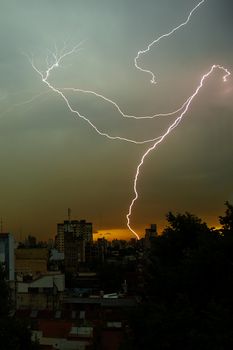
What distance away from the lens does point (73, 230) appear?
7331 cm

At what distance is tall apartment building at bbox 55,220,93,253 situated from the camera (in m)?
71.4

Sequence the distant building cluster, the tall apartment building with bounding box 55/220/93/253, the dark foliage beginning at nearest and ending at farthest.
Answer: the dark foliage, the distant building cluster, the tall apartment building with bounding box 55/220/93/253

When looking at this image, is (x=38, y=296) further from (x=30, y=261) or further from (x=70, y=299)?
(x=30, y=261)

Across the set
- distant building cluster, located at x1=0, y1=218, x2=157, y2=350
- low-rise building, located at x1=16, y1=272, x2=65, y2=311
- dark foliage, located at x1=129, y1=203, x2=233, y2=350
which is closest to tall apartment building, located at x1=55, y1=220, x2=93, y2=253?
distant building cluster, located at x1=0, y1=218, x2=157, y2=350

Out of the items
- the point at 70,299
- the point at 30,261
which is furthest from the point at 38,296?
the point at 30,261

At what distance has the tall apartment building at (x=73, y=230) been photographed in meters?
71.4

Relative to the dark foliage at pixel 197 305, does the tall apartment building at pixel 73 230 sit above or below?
above

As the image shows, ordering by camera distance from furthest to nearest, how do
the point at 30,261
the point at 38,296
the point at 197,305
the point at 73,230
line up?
the point at 73,230 → the point at 30,261 → the point at 38,296 → the point at 197,305

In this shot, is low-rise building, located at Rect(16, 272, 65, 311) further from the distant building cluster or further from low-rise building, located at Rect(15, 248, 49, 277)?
low-rise building, located at Rect(15, 248, 49, 277)

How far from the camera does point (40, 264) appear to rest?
42594mm

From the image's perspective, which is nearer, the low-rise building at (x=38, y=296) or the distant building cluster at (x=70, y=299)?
the distant building cluster at (x=70, y=299)

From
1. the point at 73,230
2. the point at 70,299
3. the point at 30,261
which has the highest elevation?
the point at 73,230

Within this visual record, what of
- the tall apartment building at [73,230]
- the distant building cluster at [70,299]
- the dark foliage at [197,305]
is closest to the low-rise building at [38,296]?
the distant building cluster at [70,299]

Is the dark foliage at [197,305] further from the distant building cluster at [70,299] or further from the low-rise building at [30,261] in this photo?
the low-rise building at [30,261]
